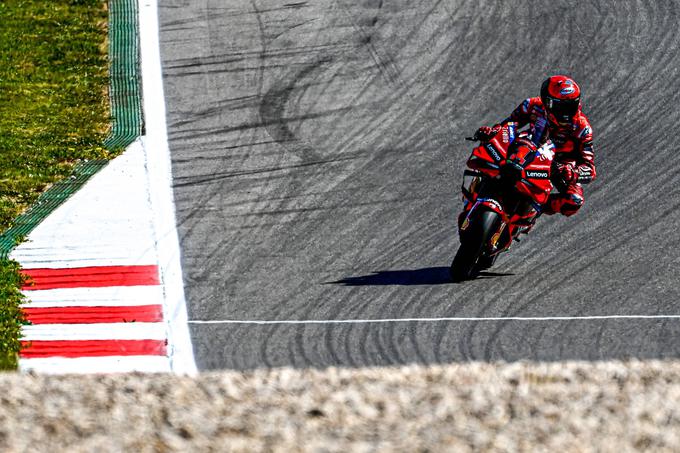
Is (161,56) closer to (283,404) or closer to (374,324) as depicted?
(374,324)

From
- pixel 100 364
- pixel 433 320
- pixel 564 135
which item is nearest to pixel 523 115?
pixel 564 135

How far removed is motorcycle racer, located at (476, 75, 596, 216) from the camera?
37.7 feet

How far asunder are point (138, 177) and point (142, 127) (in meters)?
1.38

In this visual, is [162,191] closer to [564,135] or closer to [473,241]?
[473,241]

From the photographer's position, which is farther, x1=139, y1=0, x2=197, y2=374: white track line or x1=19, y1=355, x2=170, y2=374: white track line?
x1=139, y1=0, x2=197, y2=374: white track line

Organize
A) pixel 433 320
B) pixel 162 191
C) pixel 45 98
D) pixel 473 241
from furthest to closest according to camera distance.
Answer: pixel 45 98 < pixel 162 191 < pixel 473 241 < pixel 433 320

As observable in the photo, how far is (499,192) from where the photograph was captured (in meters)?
11.5

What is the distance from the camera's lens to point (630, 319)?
427 inches

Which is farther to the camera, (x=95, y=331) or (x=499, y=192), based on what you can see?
(x=499, y=192)

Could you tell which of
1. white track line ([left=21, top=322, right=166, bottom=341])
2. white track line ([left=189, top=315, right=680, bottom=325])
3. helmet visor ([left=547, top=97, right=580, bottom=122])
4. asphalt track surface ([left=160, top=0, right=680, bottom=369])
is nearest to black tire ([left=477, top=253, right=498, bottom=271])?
asphalt track surface ([left=160, top=0, right=680, bottom=369])

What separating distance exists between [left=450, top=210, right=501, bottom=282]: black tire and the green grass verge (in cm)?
408

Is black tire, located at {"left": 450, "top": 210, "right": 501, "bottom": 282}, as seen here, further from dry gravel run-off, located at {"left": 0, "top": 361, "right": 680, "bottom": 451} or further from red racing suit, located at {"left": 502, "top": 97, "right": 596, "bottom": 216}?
dry gravel run-off, located at {"left": 0, "top": 361, "right": 680, "bottom": 451}

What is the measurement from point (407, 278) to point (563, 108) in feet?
7.23

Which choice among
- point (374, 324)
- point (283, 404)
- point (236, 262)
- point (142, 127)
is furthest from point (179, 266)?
point (283, 404)
